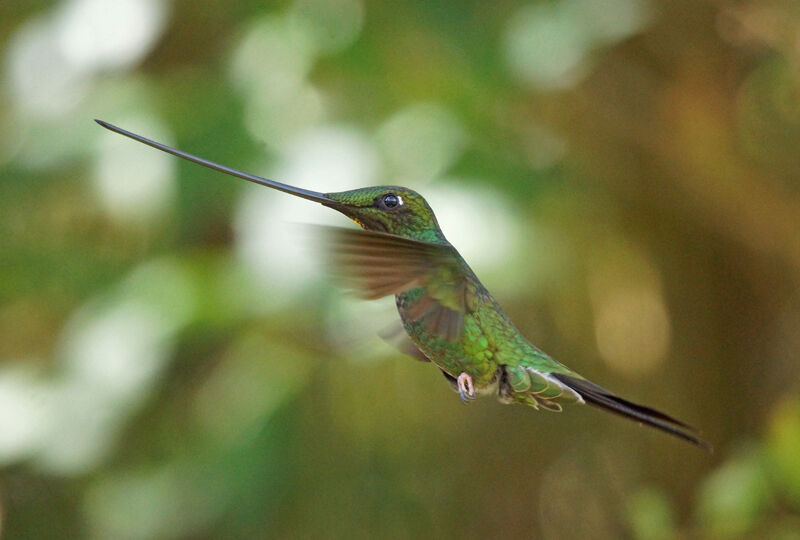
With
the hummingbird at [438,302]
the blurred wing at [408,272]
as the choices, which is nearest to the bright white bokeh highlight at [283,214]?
the hummingbird at [438,302]

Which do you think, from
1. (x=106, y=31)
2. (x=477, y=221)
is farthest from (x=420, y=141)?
(x=106, y=31)

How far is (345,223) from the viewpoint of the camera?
2.19m

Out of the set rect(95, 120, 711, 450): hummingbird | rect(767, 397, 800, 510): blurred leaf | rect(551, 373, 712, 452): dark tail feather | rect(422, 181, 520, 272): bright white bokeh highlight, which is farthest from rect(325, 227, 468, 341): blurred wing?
rect(422, 181, 520, 272): bright white bokeh highlight

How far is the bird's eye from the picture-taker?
68 cm

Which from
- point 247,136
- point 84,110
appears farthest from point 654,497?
point 84,110

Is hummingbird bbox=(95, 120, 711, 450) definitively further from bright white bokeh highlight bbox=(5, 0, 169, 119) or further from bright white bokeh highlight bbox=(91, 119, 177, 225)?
bright white bokeh highlight bbox=(5, 0, 169, 119)

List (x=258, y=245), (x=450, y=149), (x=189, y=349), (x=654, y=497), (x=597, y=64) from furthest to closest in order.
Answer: (x=597, y=64) → (x=189, y=349) → (x=450, y=149) → (x=258, y=245) → (x=654, y=497)

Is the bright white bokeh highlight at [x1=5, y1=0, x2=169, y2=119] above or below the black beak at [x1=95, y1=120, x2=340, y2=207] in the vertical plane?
above

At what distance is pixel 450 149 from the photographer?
2248 mm

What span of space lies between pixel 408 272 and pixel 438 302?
2.8 inches

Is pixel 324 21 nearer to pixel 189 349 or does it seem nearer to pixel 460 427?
pixel 189 349

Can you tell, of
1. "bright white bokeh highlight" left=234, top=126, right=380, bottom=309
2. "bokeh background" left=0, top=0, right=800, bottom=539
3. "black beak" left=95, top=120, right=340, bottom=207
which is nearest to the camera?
"black beak" left=95, top=120, right=340, bottom=207

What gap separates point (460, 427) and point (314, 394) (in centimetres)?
48

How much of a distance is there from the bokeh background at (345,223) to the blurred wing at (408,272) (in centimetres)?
129
